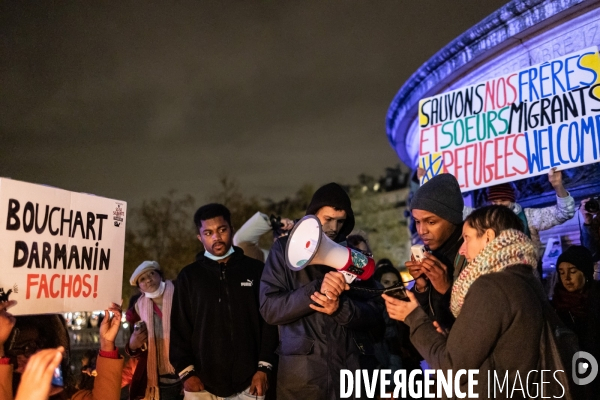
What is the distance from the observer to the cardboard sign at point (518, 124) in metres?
6.36

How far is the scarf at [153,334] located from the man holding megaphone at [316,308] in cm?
162

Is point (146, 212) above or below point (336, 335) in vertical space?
above

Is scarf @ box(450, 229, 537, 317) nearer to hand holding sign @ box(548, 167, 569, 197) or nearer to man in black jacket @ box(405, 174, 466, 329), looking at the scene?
man in black jacket @ box(405, 174, 466, 329)

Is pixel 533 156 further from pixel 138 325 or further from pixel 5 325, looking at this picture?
pixel 5 325

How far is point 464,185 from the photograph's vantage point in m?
7.48

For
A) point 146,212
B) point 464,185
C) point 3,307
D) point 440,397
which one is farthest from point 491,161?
point 146,212

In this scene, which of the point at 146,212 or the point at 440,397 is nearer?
the point at 440,397

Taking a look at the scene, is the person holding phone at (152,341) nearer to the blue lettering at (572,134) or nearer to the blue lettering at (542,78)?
the blue lettering at (572,134)

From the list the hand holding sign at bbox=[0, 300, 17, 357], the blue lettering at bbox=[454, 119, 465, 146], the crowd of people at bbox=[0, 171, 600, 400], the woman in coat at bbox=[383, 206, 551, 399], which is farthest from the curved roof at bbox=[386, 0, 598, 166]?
the hand holding sign at bbox=[0, 300, 17, 357]

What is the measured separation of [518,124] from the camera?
7.11m

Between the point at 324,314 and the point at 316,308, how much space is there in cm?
29

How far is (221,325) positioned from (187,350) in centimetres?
34

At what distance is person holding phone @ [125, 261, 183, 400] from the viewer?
5.67 metres

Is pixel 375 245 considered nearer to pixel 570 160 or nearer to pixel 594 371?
pixel 570 160
